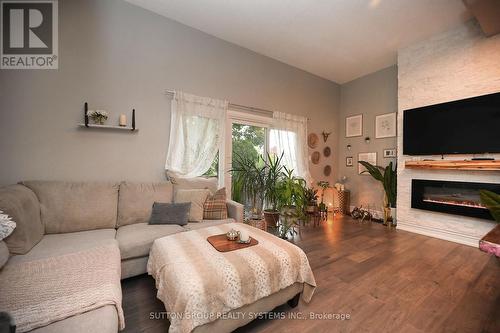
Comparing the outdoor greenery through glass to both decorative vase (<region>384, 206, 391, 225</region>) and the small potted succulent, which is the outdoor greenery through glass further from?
decorative vase (<region>384, 206, 391, 225</region>)

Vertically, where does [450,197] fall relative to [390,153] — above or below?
below

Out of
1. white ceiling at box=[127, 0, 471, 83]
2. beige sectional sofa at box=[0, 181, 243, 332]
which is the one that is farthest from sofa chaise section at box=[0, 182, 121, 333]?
white ceiling at box=[127, 0, 471, 83]

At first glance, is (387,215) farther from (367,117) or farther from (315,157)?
(367,117)

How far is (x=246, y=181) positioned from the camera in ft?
10.2

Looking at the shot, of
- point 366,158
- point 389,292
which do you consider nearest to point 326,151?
point 366,158

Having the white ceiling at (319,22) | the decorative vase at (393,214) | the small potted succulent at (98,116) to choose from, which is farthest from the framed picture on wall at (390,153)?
the small potted succulent at (98,116)

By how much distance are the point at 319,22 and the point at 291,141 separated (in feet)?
6.62

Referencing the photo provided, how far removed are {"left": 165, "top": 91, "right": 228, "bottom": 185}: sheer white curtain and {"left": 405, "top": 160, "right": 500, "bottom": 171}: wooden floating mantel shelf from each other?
3.27 m

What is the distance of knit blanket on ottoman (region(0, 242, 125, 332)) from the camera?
34.7 inches

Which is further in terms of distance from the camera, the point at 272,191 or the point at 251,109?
the point at 251,109

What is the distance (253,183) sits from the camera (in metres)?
3.08

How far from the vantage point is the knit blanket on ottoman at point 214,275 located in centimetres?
107

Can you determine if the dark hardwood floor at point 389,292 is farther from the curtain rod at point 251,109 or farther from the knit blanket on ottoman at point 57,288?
the curtain rod at point 251,109

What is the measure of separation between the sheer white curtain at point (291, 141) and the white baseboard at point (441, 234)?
183cm
